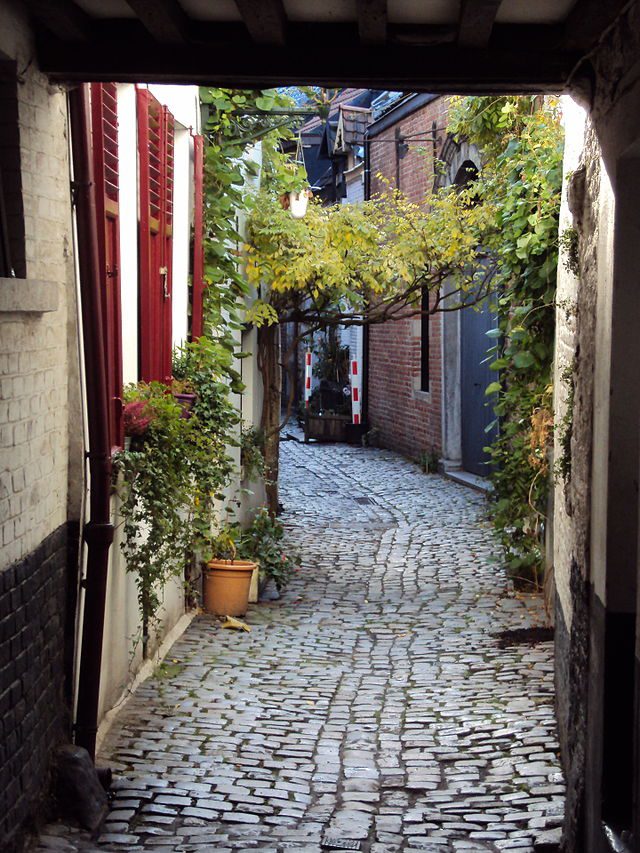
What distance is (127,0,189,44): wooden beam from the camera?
12.7 ft

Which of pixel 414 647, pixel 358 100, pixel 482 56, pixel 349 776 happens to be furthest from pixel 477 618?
pixel 358 100

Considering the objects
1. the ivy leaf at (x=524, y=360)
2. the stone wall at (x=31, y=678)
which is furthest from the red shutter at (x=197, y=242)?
the stone wall at (x=31, y=678)

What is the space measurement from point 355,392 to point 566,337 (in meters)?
15.4

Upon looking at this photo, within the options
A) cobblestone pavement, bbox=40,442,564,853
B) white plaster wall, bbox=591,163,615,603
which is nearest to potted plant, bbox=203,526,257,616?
cobblestone pavement, bbox=40,442,564,853

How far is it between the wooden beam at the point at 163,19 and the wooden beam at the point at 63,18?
225mm

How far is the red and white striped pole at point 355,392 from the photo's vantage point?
21.2 meters

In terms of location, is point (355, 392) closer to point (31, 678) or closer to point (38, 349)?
point (38, 349)

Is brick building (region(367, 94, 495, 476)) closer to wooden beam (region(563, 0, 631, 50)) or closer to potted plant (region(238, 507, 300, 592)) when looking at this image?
potted plant (region(238, 507, 300, 592))

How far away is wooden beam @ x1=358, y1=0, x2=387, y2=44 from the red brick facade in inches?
457

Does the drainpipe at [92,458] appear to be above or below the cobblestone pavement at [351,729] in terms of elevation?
above

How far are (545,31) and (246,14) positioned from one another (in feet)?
3.53

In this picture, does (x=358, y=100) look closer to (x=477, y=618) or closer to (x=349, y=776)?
(x=477, y=618)

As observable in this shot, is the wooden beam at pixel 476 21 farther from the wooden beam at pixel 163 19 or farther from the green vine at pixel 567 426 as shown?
the green vine at pixel 567 426

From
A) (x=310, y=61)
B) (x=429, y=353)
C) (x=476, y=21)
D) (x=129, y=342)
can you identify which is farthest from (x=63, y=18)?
(x=429, y=353)
